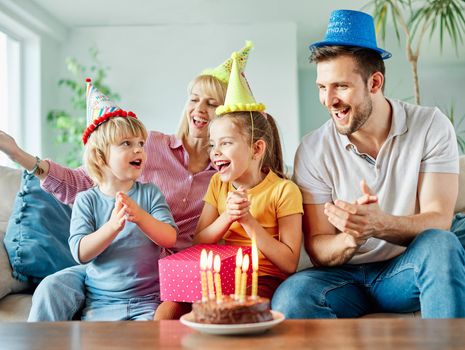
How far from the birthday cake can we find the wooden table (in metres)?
0.03

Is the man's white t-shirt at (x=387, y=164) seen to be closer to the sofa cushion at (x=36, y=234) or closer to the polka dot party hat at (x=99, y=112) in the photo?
the polka dot party hat at (x=99, y=112)

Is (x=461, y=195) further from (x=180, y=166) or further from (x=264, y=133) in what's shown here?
(x=180, y=166)

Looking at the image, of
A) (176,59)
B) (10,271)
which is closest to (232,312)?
(10,271)

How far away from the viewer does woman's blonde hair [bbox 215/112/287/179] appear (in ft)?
7.34

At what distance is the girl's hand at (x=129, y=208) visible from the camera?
1.89 metres

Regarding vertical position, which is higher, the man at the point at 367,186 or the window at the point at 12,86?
the window at the point at 12,86

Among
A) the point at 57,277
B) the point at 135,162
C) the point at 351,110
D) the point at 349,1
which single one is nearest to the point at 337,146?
the point at 351,110

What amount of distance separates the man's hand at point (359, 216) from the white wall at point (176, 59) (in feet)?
20.6

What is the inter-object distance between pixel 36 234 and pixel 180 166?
0.58m

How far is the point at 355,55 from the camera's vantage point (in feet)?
7.26

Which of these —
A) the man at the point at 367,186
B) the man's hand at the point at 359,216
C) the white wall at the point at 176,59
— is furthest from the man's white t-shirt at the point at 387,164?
the white wall at the point at 176,59

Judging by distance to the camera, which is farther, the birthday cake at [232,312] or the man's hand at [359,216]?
the man's hand at [359,216]

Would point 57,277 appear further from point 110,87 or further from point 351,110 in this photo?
point 110,87

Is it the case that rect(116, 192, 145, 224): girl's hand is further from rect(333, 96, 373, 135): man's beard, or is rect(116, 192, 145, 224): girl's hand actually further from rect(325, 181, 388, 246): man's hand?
rect(333, 96, 373, 135): man's beard
